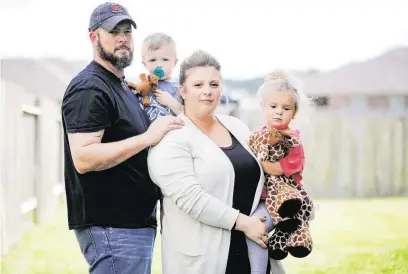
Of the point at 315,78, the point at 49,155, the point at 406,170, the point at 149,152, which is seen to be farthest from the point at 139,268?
the point at 315,78

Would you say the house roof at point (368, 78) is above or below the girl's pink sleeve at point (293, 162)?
above

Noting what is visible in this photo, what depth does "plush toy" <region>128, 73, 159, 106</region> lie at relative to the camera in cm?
233

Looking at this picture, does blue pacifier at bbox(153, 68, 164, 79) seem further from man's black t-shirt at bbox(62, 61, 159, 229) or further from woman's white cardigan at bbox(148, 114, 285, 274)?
woman's white cardigan at bbox(148, 114, 285, 274)

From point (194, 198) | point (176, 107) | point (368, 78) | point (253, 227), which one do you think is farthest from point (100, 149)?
point (368, 78)

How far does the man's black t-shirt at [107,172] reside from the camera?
2008mm

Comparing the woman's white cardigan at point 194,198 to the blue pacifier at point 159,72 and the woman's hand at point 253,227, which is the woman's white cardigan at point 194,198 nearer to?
the woman's hand at point 253,227

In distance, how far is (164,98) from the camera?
2350 mm

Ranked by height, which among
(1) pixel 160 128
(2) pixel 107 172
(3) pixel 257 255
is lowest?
(3) pixel 257 255

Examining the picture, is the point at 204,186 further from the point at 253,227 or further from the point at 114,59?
the point at 114,59

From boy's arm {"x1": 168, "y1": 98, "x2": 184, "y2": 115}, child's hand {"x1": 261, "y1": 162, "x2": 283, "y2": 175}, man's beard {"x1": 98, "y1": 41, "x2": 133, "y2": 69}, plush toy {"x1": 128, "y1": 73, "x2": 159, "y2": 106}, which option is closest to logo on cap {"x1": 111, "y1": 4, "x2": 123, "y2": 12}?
man's beard {"x1": 98, "y1": 41, "x2": 133, "y2": 69}

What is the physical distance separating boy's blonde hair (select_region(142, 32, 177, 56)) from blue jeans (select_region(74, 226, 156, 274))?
76cm

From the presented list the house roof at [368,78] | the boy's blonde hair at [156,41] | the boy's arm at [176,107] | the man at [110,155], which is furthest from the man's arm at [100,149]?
the house roof at [368,78]

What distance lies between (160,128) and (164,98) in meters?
0.37

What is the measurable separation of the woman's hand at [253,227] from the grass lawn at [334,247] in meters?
2.99
